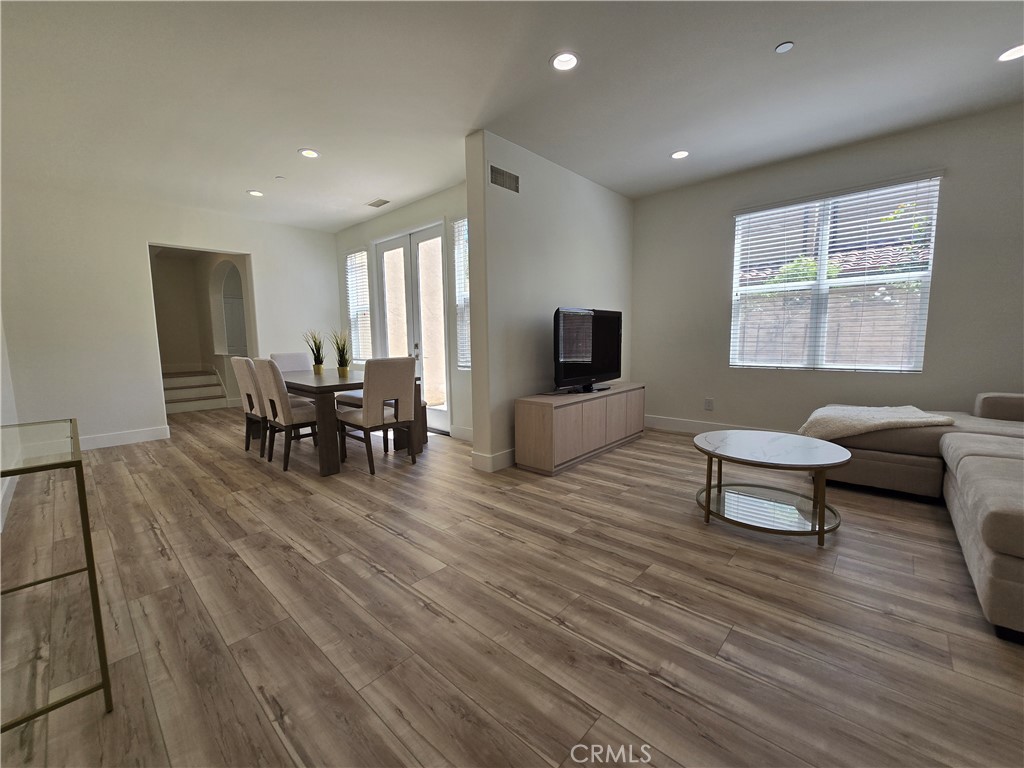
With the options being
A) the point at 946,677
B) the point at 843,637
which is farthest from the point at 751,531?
the point at 946,677

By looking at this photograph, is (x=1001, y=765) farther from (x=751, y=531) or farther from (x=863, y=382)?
(x=863, y=382)

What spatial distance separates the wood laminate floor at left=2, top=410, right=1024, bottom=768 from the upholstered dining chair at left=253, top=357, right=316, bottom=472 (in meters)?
0.98

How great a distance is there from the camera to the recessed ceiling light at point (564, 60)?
230 centimetres

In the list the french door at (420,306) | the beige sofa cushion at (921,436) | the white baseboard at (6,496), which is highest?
the french door at (420,306)

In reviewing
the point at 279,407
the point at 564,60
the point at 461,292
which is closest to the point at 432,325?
the point at 461,292

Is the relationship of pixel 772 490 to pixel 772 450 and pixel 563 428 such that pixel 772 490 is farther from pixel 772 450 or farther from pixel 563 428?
pixel 563 428

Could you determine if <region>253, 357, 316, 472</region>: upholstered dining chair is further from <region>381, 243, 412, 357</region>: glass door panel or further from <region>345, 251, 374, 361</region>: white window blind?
<region>345, 251, 374, 361</region>: white window blind

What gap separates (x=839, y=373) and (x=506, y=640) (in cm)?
393

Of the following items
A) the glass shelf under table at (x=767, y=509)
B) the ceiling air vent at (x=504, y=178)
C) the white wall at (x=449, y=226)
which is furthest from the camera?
the white wall at (x=449, y=226)

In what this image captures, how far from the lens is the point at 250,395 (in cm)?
400

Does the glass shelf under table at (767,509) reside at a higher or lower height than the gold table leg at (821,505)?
lower

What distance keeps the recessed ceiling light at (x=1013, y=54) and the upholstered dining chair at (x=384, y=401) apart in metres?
4.32

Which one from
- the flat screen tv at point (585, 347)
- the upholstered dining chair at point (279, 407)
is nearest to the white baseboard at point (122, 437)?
the upholstered dining chair at point (279, 407)

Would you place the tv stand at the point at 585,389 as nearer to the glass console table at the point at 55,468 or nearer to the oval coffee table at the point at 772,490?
the oval coffee table at the point at 772,490
